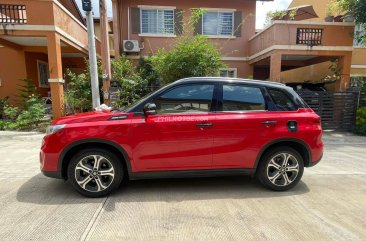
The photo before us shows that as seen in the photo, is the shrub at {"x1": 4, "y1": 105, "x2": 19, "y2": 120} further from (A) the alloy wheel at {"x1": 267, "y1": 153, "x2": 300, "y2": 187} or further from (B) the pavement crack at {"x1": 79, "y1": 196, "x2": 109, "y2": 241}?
(A) the alloy wheel at {"x1": 267, "y1": 153, "x2": 300, "y2": 187}

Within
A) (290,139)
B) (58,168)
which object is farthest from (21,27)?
(290,139)

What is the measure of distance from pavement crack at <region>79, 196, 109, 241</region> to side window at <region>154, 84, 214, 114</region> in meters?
1.53

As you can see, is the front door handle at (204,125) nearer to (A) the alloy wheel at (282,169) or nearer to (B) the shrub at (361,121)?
(A) the alloy wheel at (282,169)

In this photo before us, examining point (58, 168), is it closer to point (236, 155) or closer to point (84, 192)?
point (84, 192)

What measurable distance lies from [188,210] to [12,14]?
10.00m

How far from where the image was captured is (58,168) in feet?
12.0

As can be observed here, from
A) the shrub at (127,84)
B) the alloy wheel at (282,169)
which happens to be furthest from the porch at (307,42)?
the alloy wheel at (282,169)

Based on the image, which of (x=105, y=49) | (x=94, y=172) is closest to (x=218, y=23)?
(x=105, y=49)

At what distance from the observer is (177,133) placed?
371cm

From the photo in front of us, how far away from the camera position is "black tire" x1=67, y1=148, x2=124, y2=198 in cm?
367

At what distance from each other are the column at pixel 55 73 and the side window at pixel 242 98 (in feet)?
24.3

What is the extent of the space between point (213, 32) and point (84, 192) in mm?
11308

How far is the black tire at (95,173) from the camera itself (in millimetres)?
3668

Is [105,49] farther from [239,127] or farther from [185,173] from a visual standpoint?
[239,127]
